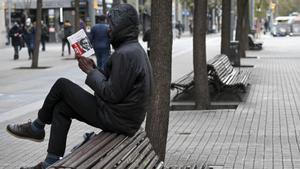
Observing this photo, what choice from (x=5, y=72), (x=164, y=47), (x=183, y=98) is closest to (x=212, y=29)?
(x=5, y=72)

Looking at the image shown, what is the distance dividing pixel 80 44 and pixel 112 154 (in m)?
1.14

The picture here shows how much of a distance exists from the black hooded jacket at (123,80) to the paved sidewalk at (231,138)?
2643 millimetres

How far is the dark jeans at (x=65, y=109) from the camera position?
5008 millimetres

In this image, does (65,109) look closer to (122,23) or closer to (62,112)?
(62,112)

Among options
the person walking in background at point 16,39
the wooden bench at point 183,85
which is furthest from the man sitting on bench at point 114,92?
the person walking in background at point 16,39

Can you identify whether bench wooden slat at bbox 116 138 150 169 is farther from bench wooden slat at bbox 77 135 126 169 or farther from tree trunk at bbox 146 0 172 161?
tree trunk at bbox 146 0 172 161

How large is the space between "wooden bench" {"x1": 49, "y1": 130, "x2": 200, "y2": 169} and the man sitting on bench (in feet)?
0.41

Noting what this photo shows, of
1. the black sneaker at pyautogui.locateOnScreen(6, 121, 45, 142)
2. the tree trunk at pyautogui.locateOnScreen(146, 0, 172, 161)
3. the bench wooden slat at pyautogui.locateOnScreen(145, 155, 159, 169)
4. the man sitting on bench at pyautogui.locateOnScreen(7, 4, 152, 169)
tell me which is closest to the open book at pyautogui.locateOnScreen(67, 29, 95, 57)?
the man sitting on bench at pyautogui.locateOnScreen(7, 4, 152, 169)

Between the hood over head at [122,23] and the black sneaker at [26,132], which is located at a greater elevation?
the hood over head at [122,23]

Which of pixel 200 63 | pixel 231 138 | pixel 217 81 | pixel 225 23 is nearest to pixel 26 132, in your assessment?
pixel 231 138

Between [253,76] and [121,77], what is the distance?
14876 mm

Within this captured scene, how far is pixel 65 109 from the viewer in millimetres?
5164

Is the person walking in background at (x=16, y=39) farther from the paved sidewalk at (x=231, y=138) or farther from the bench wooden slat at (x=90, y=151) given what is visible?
the bench wooden slat at (x=90, y=151)

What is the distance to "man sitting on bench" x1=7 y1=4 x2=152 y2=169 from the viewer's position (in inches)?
187
